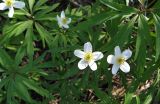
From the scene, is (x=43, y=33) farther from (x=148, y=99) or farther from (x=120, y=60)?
(x=148, y=99)

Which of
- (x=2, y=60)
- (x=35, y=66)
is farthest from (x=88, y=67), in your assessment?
(x=2, y=60)

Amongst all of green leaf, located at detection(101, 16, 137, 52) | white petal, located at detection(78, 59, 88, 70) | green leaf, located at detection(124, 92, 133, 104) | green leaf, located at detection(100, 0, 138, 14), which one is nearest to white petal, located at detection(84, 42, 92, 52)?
white petal, located at detection(78, 59, 88, 70)

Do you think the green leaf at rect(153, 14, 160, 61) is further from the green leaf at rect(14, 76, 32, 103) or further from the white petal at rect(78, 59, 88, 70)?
the green leaf at rect(14, 76, 32, 103)

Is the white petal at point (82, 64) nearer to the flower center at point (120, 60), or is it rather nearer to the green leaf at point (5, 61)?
the flower center at point (120, 60)

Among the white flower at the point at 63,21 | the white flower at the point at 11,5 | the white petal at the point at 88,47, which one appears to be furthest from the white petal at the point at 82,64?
the white flower at the point at 11,5

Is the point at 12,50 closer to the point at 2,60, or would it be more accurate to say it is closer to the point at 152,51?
the point at 2,60

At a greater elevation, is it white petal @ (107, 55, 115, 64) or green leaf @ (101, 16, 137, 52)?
green leaf @ (101, 16, 137, 52)

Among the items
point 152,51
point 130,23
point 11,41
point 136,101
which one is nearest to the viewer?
point 130,23

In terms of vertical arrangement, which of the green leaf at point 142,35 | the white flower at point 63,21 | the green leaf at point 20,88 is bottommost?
the green leaf at point 20,88
